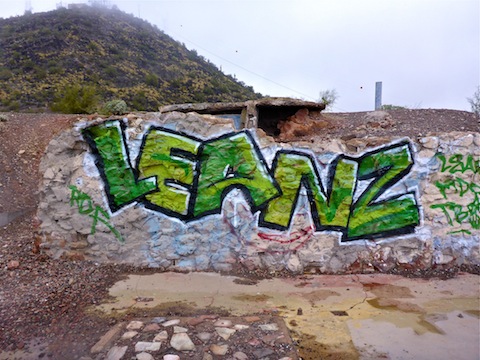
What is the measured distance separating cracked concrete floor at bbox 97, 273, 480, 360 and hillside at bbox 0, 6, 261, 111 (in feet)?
59.0

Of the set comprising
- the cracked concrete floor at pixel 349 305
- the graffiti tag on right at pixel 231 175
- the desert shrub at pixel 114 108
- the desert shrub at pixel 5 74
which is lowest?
the cracked concrete floor at pixel 349 305

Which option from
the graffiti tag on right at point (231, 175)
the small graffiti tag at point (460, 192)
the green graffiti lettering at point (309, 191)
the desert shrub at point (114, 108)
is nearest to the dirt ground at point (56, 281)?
the small graffiti tag at point (460, 192)

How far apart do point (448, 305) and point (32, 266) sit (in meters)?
5.27

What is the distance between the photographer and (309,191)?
Result: 5.22 metres

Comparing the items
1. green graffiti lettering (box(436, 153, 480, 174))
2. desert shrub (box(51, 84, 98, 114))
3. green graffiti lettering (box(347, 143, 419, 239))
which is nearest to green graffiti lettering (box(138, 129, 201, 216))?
green graffiti lettering (box(347, 143, 419, 239))

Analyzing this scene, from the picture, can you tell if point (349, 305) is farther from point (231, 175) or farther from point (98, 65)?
point (98, 65)

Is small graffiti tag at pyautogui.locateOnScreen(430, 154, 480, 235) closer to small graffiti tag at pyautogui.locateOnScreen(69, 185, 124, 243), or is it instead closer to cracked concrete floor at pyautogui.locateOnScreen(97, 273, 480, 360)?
cracked concrete floor at pyautogui.locateOnScreen(97, 273, 480, 360)

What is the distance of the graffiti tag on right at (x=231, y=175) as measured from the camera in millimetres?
5195

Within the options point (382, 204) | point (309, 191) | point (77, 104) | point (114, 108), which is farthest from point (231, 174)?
point (77, 104)

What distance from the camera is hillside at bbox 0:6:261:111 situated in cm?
2392

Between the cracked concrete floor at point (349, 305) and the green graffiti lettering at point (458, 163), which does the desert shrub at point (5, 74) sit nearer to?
the cracked concrete floor at point (349, 305)

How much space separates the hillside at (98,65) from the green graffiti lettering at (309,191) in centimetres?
1763

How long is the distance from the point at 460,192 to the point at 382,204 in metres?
1.12

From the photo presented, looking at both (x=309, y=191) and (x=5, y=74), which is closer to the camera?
(x=309, y=191)
